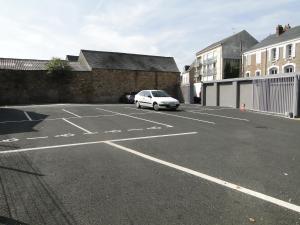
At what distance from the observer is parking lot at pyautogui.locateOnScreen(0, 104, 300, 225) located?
4.17m

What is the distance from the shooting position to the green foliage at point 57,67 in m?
39.7

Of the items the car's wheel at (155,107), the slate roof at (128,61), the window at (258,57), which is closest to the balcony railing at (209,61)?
the slate roof at (128,61)

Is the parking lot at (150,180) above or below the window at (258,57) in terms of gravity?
below

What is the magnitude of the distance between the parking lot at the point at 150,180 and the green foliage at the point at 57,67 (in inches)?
1219

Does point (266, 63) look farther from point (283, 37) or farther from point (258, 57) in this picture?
point (283, 37)

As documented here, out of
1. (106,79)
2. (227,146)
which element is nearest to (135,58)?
(106,79)

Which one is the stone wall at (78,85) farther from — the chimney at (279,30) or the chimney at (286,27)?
the chimney at (286,27)

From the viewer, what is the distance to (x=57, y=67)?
39.9 meters

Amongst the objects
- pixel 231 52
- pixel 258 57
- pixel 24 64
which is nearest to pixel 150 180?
pixel 24 64

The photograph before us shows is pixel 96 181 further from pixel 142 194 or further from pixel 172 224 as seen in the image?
pixel 172 224

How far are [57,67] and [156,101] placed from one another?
22.1 m

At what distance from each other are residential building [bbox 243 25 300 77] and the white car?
23.1 meters

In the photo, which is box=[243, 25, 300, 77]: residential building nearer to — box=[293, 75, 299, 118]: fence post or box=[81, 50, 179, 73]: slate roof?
box=[81, 50, 179, 73]: slate roof

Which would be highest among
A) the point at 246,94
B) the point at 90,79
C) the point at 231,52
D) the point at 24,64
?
the point at 231,52
